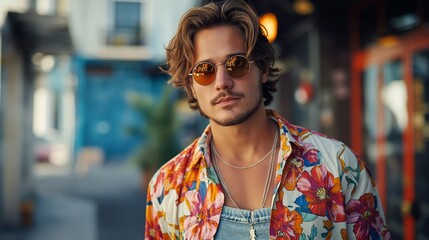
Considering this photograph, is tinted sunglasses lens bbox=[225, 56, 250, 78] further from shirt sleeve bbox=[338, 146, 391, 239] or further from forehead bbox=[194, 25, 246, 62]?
shirt sleeve bbox=[338, 146, 391, 239]

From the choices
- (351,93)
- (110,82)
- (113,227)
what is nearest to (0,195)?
(113,227)

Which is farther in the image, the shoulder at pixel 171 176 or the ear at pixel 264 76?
the ear at pixel 264 76

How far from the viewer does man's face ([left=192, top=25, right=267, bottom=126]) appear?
172 cm

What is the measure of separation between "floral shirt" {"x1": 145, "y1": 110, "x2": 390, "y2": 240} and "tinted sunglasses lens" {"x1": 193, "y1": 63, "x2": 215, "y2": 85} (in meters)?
0.29

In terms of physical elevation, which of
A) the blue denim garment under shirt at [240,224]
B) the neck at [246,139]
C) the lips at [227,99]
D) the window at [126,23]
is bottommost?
the blue denim garment under shirt at [240,224]

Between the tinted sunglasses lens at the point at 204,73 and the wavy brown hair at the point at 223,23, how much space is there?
99mm

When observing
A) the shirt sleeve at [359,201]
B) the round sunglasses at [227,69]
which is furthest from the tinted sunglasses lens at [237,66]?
the shirt sleeve at [359,201]

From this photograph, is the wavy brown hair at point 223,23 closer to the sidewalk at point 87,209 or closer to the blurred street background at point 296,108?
the blurred street background at point 296,108

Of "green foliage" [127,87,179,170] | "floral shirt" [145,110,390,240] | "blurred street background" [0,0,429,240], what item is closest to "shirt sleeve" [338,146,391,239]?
"floral shirt" [145,110,390,240]

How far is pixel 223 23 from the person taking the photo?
1803 millimetres

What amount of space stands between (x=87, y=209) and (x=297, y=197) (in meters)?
7.95

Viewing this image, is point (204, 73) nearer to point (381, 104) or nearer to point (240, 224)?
point (240, 224)

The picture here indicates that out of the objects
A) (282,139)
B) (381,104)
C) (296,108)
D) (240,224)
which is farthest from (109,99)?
(240,224)

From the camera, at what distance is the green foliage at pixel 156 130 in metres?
9.99
